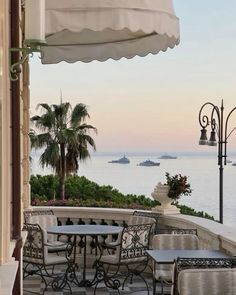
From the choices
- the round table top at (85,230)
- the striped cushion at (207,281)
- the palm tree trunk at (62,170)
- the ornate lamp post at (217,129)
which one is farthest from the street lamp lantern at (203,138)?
the palm tree trunk at (62,170)

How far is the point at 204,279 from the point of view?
4016 millimetres

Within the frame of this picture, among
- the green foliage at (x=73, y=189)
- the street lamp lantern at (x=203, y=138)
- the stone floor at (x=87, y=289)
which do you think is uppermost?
the street lamp lantern at (x=203, y=138)

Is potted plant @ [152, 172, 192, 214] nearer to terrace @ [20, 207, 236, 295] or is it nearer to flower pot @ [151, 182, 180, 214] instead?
flower pot @ [151, 182, 180, 214]

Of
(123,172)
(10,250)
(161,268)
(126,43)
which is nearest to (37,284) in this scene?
(161,268)

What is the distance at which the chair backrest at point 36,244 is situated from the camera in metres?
6.96

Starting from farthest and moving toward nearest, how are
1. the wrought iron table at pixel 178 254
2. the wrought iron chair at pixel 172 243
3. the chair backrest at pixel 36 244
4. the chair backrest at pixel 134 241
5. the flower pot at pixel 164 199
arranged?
1. the flower pot at pixel 164 199
2. the chair backrest at pixel 134 241
3. the chair backrest at pixel 36 244
4. the wrought iron chair at pixel 172 243
5. the wrought iron table at pixel 178 254

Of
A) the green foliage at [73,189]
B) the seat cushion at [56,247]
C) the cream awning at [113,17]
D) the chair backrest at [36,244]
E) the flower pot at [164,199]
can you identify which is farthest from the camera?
the green foliage at [73,189]

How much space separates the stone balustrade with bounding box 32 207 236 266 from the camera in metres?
6.07

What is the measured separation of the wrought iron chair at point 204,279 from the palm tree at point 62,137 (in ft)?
55.4

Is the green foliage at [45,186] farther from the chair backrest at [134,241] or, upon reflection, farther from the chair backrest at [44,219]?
the chair backrest at [134,241]

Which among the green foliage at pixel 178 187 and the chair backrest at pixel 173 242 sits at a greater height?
the green foliage at pixel 178 187

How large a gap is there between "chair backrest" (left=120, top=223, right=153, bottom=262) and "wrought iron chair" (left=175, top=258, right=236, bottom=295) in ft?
9.36

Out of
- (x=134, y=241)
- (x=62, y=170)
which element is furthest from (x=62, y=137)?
(x=134, y=241)

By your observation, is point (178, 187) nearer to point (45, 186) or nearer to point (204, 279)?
point (204, 279)
